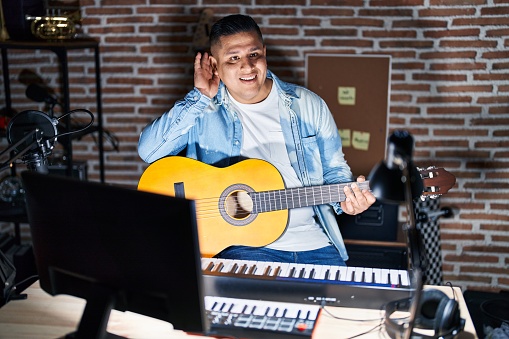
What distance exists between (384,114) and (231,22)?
61.2 inches

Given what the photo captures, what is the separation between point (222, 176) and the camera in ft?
8.50

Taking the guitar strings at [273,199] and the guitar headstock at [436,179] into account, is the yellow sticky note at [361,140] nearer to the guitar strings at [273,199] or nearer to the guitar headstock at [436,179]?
the guitar strings at [273,199]

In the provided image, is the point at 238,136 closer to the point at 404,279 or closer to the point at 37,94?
the point at 404,279

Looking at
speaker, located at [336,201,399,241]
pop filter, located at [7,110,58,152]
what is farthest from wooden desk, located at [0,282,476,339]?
speaker, located at [336,201,399,241]

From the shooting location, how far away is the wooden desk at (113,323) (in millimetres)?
1732

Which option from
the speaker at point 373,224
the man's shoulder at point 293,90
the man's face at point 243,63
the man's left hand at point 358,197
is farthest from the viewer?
the speaker at point 373,224

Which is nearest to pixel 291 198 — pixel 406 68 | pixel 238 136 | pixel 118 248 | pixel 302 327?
pixel 238 136

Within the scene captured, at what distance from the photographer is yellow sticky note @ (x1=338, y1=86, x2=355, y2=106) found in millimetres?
3922

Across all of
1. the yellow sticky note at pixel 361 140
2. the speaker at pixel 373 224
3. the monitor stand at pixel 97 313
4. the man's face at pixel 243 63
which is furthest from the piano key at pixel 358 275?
the yellow sticky note at pixel 361 140

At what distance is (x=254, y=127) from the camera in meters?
2.76

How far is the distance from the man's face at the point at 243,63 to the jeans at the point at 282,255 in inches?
27.6

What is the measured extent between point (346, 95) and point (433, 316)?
7.89 ft

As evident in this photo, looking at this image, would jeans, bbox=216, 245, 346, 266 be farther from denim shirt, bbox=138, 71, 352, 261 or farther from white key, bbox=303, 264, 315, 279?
white key, bbox=303, 264, 315, 279

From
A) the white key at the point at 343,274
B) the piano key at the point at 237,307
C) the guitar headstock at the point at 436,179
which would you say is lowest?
the piano key at the point at 237,307
